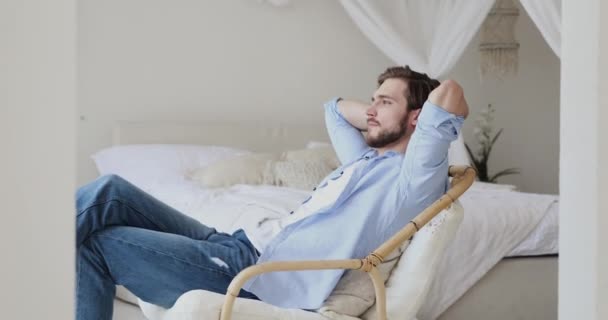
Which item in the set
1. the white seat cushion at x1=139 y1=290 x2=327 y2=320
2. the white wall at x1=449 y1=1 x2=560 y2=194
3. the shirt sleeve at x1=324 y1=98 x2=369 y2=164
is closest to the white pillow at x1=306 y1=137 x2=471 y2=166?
the white wall at x1=449 y1=1 x2=560 y2=194

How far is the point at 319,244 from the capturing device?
2.38 metres

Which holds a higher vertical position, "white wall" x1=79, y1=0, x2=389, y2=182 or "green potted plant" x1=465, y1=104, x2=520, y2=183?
"white wall" x1=79, y1=0, x2=389, y2=182

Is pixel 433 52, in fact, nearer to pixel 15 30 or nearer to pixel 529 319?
pixel 529 319

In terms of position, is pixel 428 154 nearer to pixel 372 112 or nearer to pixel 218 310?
pixel 372 112

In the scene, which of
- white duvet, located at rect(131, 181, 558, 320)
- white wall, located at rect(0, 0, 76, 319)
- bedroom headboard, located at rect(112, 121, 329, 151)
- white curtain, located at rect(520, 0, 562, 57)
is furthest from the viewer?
bedroom headboard, located at rect(112, 121, 329, 151)

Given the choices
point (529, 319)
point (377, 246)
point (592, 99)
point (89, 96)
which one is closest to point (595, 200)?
point (592, 99)

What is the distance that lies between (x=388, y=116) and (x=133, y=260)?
842mm

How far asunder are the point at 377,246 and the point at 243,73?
3425mm

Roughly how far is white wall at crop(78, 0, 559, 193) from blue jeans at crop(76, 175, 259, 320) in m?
2.96

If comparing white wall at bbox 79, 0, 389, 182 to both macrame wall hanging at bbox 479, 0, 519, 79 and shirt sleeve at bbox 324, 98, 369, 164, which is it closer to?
macrame wall hanging at bbox 479, 0, 519, 79

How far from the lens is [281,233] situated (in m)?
2.45

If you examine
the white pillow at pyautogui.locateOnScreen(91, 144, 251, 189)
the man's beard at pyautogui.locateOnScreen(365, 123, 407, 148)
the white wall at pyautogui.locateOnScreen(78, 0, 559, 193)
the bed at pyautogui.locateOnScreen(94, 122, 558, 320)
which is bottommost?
the bed at pyautogui.locateOnScreen(94, 122, 558, 320)

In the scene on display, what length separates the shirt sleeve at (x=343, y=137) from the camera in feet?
9.00

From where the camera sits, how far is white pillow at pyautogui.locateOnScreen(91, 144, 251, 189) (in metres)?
4.70
